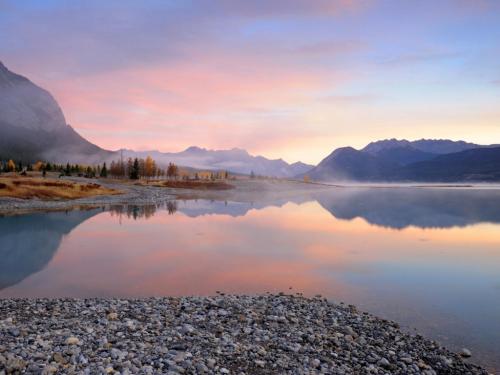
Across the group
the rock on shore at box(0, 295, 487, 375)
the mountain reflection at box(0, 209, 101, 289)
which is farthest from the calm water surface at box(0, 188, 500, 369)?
the rock on shore at box(0, 295, 487, 375)

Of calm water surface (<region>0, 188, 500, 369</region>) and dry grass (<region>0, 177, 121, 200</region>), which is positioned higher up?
dry grass (<region>0, 177, 121, 200</region>)

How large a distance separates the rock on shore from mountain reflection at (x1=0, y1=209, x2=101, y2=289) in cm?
956

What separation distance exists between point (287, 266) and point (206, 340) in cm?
1569

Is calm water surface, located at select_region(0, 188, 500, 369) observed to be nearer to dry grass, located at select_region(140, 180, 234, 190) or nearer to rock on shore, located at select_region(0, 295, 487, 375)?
rock on shore, located at select_region(0, 295, 487, 375)

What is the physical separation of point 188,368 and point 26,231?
4242 cm

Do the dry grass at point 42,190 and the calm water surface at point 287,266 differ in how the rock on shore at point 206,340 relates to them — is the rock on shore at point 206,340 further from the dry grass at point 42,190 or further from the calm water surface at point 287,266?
the dry grass at point 42,190

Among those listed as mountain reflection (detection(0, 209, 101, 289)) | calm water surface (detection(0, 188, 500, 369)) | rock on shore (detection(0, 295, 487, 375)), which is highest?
rock on shore (detection(0, 295, 487, 375))

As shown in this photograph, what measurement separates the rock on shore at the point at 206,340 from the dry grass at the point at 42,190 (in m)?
74.0

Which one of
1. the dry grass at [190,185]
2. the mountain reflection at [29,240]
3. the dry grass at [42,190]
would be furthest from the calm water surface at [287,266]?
the dry grass at [190,185]

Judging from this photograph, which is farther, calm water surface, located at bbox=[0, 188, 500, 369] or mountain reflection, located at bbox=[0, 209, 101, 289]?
mountain reflection, located at bbox=[0, 209, 101, 289]

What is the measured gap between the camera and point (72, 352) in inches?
457

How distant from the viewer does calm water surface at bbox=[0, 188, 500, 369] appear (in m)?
19.8

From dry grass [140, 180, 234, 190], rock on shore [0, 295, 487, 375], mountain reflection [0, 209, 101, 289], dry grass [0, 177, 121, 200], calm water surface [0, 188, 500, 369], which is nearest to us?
rock on shore [0, 295, 487, 375]

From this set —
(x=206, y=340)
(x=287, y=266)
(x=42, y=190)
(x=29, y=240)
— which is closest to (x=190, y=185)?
(x=42, y=190)
